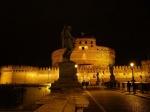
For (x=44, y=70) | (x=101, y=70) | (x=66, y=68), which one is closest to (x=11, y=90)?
(x=44, y=70)

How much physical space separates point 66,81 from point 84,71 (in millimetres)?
44197

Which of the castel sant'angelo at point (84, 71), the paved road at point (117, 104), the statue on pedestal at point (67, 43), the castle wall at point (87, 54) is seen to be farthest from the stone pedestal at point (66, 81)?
the castle wall at point (87, 54)

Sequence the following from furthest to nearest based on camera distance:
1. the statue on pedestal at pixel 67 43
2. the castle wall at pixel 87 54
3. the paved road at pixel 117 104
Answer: the castle wall at pixel 87 54 < the statue on pedestal at pixel 67 43 < the paved road at pixel 117 104

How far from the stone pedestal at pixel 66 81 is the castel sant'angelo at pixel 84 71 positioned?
33720mm

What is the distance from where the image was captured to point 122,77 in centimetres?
5881

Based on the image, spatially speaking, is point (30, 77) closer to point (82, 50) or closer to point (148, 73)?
point (82, 50)

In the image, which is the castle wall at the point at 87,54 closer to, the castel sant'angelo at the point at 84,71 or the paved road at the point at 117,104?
the castel sant'angelo at the point at 84,71

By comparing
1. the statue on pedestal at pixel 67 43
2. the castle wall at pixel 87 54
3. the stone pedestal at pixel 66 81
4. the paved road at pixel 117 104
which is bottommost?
the paved road at pixel 117 104

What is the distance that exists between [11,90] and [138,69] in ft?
115

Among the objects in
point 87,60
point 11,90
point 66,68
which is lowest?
point 11,90

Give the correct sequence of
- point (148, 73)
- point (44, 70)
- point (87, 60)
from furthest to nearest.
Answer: point (87, 60) → point (44, 70) → point (148, 73)

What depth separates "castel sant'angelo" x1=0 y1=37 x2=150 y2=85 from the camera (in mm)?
57531

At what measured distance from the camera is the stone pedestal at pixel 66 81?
13492 mm

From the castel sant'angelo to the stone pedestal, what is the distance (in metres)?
33.7
